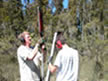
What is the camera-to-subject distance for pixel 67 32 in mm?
17859

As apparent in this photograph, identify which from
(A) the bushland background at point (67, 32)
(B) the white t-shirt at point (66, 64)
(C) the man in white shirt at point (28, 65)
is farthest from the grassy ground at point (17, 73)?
(B) the white t-shirt at point (66, 64)

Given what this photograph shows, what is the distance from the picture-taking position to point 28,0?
55.8 ft

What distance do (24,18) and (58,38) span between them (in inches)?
528

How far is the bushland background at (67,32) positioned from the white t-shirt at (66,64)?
825 mm

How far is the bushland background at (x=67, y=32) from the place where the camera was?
5.23 m

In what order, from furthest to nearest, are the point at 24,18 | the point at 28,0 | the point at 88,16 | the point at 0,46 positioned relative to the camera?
the point at 88,16, the point at 28,0, the point at 24,18, the point at 0,46

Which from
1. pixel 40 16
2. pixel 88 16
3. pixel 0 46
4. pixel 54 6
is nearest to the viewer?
pixel 40 16

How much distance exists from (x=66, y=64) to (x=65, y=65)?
0.02 metres

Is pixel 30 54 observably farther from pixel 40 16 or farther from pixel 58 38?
pixel 40 16

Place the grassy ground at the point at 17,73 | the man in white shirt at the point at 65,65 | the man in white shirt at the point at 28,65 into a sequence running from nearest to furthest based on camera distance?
the man in white shirt at the point at 65,65, the man in white shirt at the point at 28,65, the grassy ground at the point at 17,73

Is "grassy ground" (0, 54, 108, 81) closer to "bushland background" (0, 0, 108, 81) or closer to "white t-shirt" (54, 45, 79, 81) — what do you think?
"bushland background" (0, 0, 108, 81)

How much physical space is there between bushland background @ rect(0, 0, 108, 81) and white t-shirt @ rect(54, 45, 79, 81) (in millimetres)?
825

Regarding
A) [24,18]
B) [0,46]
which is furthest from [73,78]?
[24,18]

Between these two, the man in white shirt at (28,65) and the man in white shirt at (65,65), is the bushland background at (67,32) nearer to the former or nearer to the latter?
the man in white shirt at (28,65)
